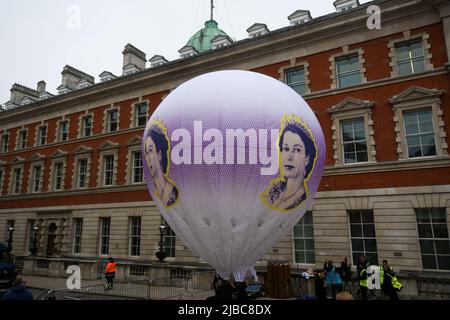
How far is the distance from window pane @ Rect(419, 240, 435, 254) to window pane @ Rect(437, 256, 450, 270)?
407mm

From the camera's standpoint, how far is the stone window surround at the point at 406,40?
1673 cm

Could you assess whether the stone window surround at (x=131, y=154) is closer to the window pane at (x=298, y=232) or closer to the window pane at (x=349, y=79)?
the window pane at (x=298, y=232)

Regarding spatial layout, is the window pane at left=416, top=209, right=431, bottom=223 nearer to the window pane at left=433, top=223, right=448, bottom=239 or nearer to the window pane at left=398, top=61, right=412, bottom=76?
the window pane at left=433, top=223, right=448, bottom=239

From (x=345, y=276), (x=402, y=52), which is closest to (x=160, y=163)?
(x=345, y=276)

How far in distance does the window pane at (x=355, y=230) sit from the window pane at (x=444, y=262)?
3.50 metres

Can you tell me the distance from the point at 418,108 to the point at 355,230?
6.88 metres

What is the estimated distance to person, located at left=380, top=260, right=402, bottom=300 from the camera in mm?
11955

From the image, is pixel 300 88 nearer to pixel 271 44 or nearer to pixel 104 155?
pixel 271 44

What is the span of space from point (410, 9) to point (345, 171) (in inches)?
358

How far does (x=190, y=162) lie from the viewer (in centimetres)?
656

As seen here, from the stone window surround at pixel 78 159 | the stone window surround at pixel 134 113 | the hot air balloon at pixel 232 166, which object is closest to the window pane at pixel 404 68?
the hot air balloon at pixel 232 166

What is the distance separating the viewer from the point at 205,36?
40219 mm

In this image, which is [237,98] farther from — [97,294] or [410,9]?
[410,9]

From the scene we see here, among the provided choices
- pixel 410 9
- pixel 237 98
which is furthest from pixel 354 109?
pixel 237 98
